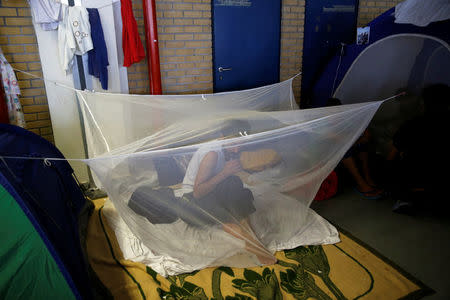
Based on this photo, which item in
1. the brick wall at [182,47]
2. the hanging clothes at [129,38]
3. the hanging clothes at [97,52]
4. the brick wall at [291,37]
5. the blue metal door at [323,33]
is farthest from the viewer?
the blue metal door at [323,33]

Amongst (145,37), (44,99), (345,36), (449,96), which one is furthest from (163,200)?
(345,36)

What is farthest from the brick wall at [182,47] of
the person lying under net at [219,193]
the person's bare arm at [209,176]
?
the person's bare arm at [209,176]

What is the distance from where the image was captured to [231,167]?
4.77 ft

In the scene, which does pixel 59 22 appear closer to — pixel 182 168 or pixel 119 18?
pixel 119 18

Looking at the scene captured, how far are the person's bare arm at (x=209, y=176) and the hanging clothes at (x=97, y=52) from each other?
1448 millimetres

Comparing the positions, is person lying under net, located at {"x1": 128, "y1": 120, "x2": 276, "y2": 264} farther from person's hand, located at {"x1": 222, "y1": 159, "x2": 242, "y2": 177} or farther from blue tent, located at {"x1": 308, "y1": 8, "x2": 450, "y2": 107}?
blue tent, located at {"x1": 308, "y1": 8, "x2": 450, "y2": 107}

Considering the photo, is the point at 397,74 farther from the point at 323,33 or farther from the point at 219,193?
the point at 219,193

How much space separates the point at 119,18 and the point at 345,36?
2510 millimetres

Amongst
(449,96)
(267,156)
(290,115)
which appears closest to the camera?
(267,156)

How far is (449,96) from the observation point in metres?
2.15

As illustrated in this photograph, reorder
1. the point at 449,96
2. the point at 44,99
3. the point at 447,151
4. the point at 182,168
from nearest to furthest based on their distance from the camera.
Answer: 1. the point at 182,168
2. the point at 447,151
3. the point at 449,96
4. the point at 44,99

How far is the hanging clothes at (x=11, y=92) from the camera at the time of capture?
2.10 m

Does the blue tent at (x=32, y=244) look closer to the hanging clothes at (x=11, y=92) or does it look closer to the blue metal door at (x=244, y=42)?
the hanging clothes at (x=11, y=92)

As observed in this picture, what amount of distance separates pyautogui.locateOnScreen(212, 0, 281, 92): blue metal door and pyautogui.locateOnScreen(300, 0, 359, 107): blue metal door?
415 mm
